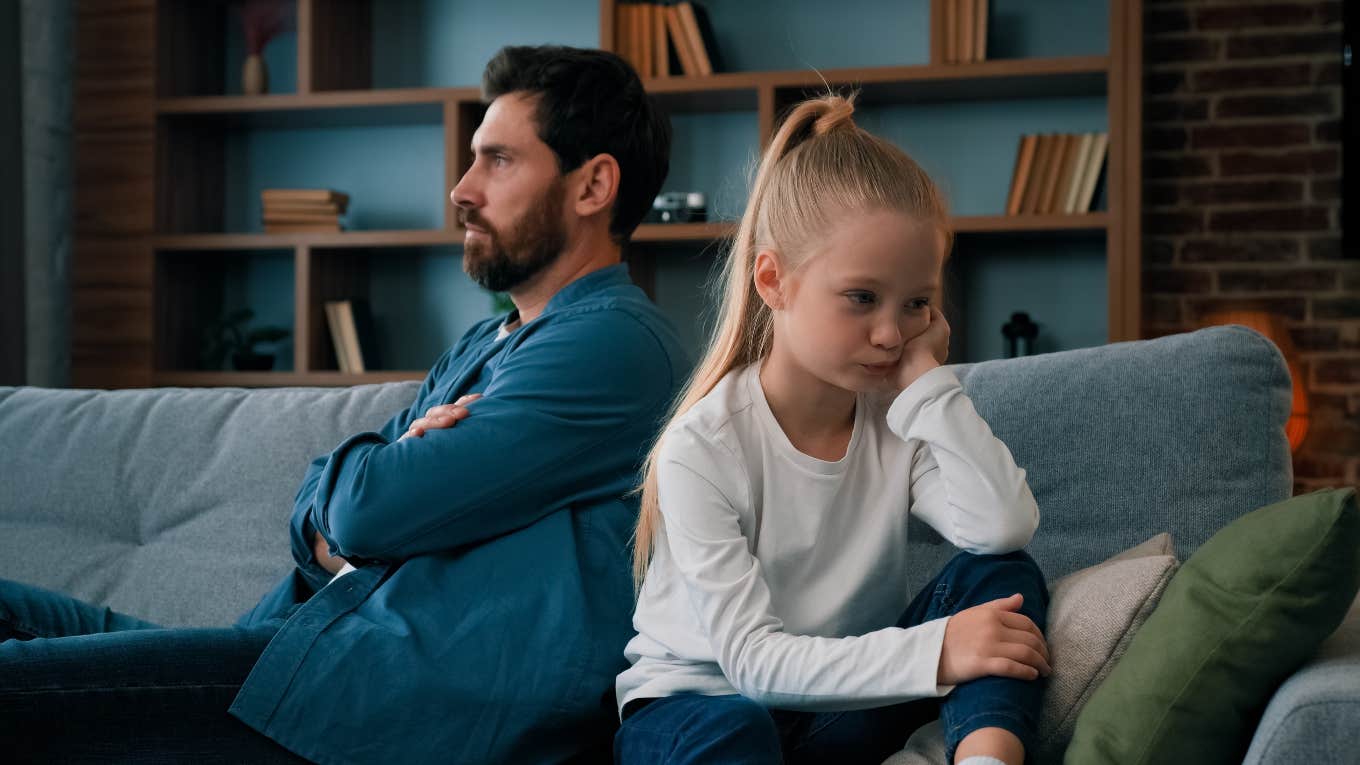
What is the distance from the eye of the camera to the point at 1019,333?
11.6ft

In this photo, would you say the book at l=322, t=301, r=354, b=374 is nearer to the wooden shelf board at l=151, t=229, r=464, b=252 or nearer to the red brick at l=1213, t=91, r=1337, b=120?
the wooden shelf board at l=151, t=229, r=464, b=252

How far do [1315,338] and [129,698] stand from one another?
325 cm

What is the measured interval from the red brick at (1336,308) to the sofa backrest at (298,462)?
2254 millimetres

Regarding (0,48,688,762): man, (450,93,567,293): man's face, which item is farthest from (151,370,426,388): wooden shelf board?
(0,48,688,762): man

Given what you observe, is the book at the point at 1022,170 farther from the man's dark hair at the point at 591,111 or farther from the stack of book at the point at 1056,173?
the man's dark hair at the point at 591,111

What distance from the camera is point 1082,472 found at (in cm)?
159

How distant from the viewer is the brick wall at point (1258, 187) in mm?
3596

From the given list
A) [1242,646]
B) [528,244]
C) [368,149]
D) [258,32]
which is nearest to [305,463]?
[528,244]

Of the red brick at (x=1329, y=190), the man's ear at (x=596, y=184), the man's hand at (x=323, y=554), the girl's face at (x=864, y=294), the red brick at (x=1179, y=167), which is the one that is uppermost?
the red brick at (x=1179, y=167)

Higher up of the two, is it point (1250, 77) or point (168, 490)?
point (1250, 77)

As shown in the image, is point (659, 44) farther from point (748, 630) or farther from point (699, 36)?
point (748, 630)

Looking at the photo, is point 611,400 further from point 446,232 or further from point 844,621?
point 446,232

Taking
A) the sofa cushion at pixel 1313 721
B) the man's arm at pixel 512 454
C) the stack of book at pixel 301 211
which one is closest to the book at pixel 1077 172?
the stack of book at pixel 301 211

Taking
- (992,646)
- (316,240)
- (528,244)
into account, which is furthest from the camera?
(316,240)
